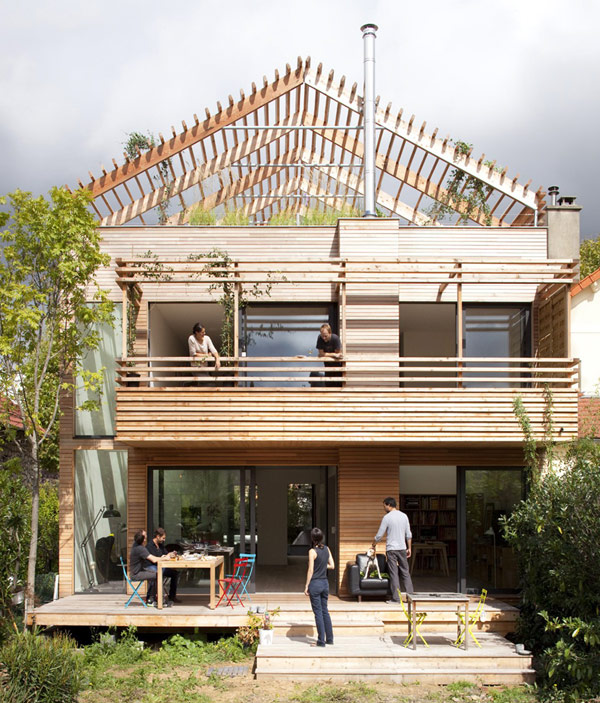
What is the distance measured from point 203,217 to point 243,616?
7136 mm

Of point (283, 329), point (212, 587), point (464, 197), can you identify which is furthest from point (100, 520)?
point (464, 197)

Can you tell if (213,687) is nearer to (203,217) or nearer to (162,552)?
(162,552)

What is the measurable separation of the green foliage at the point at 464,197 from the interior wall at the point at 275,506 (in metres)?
5.89

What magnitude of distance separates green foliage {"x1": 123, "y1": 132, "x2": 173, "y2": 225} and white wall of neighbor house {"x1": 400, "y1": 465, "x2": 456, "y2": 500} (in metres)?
7.01

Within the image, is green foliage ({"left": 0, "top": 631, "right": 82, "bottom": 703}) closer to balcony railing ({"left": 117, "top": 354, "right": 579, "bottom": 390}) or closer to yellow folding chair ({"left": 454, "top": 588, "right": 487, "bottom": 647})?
balcony railing ({"left": 117, "top": 354, "right": 579, "bottom": 390})

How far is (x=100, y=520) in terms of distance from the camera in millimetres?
12922

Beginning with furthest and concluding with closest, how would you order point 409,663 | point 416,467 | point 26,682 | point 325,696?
point 416,467
point 409,663
point 325,696
point 26,682

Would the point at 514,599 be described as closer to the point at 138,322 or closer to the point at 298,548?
the point at 298,548

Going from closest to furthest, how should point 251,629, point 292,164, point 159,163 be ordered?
point 251,629 → point 159,163 → point 292,164

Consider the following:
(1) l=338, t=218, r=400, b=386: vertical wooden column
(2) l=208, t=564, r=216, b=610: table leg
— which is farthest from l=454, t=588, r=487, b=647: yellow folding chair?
(1) l=338, t=218, r=400, b=386: vertical wooden column

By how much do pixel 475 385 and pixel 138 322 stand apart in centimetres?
605

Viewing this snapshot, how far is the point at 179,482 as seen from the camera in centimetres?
1270

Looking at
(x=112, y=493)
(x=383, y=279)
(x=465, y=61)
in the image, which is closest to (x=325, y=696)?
(x=112, y=493)

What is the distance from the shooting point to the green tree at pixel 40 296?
11461 mm
